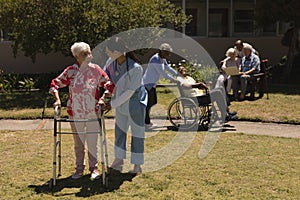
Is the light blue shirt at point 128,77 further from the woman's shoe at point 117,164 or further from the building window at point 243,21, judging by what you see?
the building window at point 243,21

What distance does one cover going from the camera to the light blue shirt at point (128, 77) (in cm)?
585

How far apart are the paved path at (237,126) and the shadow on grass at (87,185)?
332cm

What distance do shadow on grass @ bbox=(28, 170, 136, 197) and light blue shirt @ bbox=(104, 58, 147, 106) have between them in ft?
3.45

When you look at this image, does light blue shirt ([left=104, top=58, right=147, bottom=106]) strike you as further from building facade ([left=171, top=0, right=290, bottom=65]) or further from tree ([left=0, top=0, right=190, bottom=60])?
building facade ([left=171, top=0, right=290, bottom=65])

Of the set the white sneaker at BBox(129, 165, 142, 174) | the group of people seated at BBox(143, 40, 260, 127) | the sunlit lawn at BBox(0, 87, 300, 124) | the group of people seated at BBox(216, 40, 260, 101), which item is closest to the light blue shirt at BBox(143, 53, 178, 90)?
the group of people seated at BBox(143, 40, 260, 127)

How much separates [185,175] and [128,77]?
1523 mm

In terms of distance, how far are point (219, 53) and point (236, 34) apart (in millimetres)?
1676

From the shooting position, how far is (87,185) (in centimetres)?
564

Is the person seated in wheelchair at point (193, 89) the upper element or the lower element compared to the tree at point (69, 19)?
lower

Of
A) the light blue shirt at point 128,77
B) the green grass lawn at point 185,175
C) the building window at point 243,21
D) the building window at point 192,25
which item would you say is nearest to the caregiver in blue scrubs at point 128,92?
the light blue shirt at point 128,77

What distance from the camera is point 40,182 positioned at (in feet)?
19.0

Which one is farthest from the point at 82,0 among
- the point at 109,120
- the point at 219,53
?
the point at 219,53

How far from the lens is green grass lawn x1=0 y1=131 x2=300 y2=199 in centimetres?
533

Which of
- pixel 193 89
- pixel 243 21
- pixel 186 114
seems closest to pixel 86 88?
pixel 193 89
